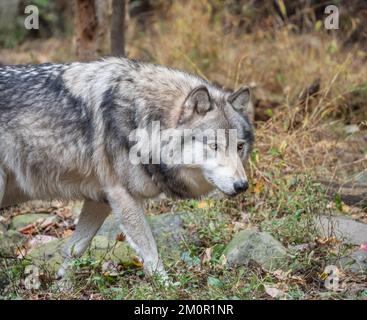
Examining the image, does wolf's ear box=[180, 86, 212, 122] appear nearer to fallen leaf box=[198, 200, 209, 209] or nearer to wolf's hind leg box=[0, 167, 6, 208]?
wolf's hind leg box=[0, 167, 6, 208]

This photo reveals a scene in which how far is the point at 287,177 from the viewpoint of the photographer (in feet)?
23.8

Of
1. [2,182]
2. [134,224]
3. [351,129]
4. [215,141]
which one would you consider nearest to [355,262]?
[215,141]

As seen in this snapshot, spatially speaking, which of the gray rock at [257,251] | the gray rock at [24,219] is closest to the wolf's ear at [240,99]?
the gray rock at [257,251]

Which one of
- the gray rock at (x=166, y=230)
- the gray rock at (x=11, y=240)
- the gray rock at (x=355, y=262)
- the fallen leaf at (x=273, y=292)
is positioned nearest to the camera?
the fallen leaf at (x=273, y=292)

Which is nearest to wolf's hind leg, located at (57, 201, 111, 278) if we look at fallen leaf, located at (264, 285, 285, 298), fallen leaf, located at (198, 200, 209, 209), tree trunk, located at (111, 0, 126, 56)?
fallen leaf, located at (198, 200, 209, 209)

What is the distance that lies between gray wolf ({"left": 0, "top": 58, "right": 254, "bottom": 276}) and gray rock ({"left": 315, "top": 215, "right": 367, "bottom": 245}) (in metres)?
1.18

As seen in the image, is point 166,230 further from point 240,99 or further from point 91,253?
point 240,99

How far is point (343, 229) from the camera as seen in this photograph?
6.27m

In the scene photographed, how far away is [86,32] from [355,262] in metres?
4.70

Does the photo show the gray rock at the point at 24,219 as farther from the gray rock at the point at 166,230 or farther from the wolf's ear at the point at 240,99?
the wolf's ear at the point at 240,99

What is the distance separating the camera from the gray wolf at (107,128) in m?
5.35

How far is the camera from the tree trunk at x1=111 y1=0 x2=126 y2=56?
8.73m

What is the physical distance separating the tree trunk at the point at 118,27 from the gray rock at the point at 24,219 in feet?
7.79
